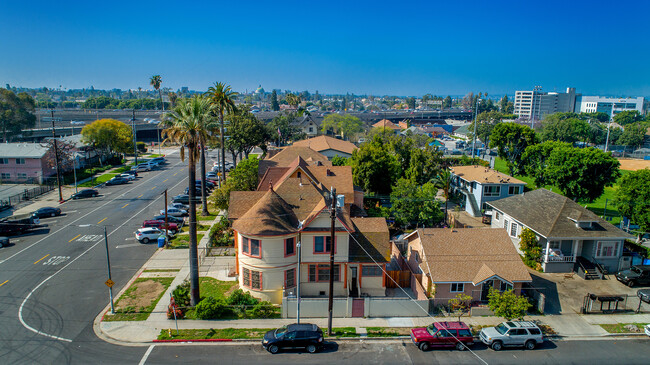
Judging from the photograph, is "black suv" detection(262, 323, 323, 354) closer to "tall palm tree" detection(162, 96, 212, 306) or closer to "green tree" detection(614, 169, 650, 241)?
"tall palm tree" detection(162, 96, 212, 306)

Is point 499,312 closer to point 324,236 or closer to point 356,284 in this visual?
point 356,284

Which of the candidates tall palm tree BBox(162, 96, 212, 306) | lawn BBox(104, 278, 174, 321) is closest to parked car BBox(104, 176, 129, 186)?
lawn BBox(104, 278, 174, 321)

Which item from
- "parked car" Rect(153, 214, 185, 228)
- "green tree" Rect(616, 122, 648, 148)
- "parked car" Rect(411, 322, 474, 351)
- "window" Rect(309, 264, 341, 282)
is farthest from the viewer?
"green tree" Rect(616, 122, 648, 148)

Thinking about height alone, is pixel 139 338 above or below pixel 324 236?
below

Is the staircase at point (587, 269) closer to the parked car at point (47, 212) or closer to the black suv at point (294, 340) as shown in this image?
the black suv at point (294, 340)

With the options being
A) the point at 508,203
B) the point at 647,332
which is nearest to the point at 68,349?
the point at 647,332

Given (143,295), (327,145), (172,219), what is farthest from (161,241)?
(327,145)

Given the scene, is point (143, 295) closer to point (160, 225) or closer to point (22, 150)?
point (160, 225)
